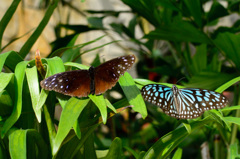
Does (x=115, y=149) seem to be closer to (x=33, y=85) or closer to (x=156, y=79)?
(x=33, y=85)

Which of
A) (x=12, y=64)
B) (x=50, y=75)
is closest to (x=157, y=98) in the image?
(x=50, y=75)

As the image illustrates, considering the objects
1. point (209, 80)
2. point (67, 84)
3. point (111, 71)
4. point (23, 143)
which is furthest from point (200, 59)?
point (23, 143)

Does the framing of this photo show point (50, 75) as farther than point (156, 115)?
No

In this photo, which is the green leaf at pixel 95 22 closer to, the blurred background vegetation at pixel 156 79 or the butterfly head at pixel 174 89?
the blurred background vegetation at pixel 156 79

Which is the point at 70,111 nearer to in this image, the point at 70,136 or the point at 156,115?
the point at 70,136

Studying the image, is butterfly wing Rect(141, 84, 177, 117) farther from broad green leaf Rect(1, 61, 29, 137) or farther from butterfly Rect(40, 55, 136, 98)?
broad green leaf Rect(1, 61, 29, 137)

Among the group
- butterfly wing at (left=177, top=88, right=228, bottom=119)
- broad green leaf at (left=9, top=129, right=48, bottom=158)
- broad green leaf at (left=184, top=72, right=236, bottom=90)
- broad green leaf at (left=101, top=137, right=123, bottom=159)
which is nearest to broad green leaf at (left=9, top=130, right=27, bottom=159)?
broad green leaf at (left=9, top=129, right=48, bottom=158)
